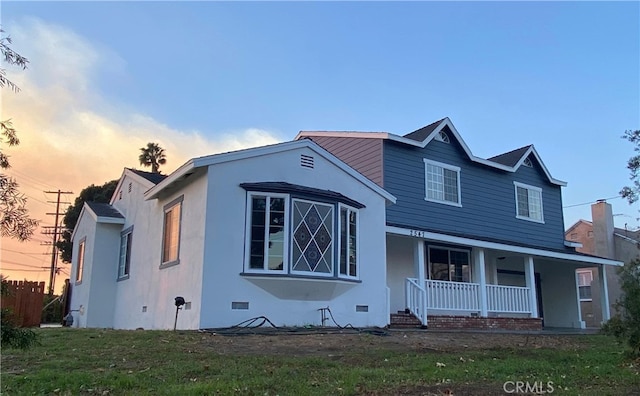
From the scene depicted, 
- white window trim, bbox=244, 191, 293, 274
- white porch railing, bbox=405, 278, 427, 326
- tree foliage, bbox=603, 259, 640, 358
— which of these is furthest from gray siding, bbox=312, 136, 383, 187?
tree foliage, bbox=603, 259, 640, 358

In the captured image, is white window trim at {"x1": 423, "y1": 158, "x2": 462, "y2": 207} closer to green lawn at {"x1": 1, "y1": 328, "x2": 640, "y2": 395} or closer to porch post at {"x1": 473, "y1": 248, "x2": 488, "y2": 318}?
porch post at {"x1": 473, "y1": 248, "x2": 488, "y2": 318}

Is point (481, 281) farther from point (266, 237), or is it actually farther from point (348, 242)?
point (266, 237)

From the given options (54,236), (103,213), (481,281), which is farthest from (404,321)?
(54,236)

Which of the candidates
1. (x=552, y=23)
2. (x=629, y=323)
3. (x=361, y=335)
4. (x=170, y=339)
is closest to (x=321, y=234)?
(x=361, y=335)

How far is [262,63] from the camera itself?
15.1m

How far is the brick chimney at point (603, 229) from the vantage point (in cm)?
3334

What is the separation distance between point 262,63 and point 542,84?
27.2 ft

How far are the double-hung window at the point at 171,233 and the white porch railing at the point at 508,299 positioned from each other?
9931 mm

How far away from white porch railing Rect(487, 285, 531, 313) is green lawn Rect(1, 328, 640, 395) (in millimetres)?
6812

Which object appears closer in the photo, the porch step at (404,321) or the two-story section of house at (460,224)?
the porch step at (404,321)

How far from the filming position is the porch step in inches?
594

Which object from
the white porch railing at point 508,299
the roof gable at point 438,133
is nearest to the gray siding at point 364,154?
the roof gable at point 438,133

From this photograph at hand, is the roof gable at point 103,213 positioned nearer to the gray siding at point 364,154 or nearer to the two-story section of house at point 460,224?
the two-story section of house at point 460,224

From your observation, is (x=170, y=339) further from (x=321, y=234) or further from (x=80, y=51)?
(x=80, y=51)
